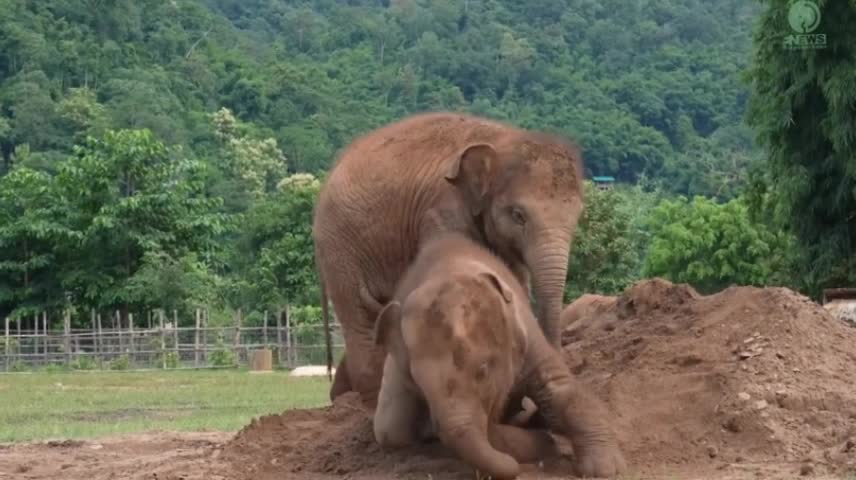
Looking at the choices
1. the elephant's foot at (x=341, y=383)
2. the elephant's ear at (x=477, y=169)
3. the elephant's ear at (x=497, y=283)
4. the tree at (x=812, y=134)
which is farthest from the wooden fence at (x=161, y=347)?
the elephant's ear at (x=497, y=283)

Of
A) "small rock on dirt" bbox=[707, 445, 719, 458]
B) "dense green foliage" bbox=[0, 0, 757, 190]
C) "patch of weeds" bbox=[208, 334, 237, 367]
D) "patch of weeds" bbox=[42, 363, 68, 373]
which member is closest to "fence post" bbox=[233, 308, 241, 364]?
"patch of weeds" bbox=[208, 334, 237, 367]

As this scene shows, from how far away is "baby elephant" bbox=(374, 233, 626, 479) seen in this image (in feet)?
24.9

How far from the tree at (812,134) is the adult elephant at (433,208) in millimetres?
18981

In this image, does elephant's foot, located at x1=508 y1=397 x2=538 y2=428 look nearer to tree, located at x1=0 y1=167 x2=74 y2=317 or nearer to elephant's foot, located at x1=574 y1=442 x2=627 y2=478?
elephant's foot, located at x1=574 y1=442 x2=627 y2=478

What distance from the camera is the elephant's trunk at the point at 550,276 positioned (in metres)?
8.63

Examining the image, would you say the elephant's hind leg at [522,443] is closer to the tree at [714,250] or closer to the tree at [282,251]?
the tree at [714,250]

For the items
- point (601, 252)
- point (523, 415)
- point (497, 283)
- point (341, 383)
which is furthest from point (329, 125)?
point (497, 283)

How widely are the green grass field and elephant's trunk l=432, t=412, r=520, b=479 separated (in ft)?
27.2

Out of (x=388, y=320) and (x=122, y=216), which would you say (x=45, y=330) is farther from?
(x=388, y=320)

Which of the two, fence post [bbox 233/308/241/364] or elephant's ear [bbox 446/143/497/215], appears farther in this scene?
fence post [bbox 233/308/241/364]

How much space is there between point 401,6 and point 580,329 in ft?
453

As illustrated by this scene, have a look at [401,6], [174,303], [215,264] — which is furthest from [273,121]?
[174,303]

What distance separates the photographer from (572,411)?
27.3 ft

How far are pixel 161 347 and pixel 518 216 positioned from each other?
117 ft
